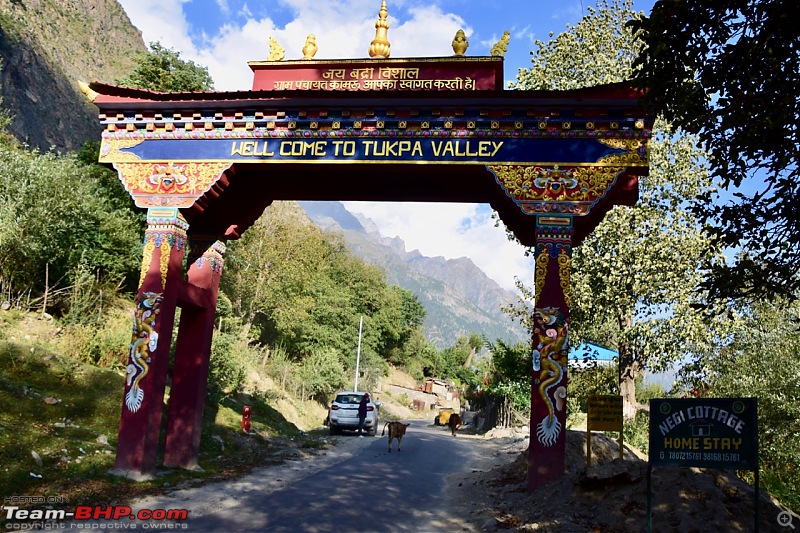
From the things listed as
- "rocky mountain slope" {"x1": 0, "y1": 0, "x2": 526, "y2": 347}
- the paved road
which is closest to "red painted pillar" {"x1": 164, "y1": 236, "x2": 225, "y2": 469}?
the paved road

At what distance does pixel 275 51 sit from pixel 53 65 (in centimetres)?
6744

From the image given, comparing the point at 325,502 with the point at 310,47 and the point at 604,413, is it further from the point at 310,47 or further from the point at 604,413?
the point at 310,47

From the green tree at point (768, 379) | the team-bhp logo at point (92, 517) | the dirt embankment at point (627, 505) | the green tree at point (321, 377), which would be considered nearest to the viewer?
the dirt embankment at point (627, 505)

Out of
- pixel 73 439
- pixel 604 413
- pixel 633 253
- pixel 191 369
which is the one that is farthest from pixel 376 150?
pixel 633 253

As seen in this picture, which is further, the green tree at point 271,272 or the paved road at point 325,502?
the green tree at point 271,272

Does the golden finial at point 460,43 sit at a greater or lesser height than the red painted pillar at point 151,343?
greater

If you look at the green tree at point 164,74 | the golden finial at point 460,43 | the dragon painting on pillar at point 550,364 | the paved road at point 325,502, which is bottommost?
the paved road at point 325,502

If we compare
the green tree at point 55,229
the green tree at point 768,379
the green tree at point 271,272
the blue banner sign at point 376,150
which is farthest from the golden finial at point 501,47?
the green tree at point 271,272

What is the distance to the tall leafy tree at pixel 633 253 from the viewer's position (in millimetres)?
19031

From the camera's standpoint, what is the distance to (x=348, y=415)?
2475cm

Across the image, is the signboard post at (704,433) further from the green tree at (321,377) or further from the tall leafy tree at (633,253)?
the green tree at (321,377)

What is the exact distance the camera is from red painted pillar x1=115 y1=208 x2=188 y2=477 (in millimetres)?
10359

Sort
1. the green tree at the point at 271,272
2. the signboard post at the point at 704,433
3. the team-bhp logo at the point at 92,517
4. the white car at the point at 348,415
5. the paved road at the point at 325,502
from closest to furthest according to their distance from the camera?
the signboard post at the point at 704,433
the team-bhp logo at the point at 92,517
the paved road at the point at 325,502
the white car at the point at 348,415
the green tree at the point at 271,272

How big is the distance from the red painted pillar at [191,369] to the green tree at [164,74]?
17895mm
